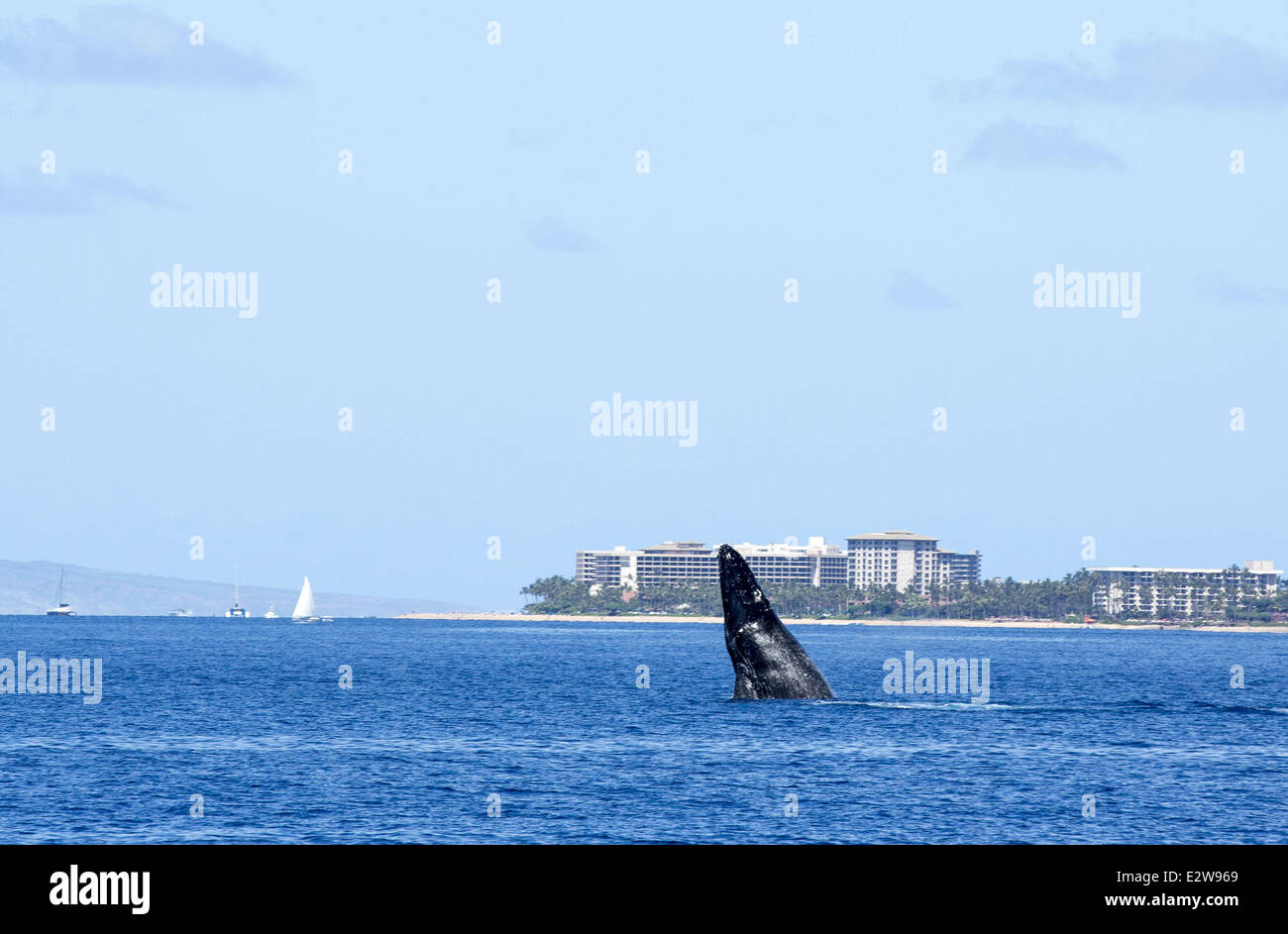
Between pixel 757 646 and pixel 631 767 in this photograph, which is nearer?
pixel 631 767

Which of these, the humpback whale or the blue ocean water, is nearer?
the blue ocean water

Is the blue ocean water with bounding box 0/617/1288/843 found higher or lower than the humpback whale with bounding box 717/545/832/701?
lower

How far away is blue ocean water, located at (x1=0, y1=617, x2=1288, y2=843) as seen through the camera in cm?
3394

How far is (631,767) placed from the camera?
44.7 meters

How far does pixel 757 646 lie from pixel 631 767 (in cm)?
1239

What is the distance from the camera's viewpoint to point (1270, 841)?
32.5 metres

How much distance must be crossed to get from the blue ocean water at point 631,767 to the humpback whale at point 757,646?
1.14 meters

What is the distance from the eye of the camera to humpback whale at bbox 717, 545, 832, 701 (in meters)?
51.2

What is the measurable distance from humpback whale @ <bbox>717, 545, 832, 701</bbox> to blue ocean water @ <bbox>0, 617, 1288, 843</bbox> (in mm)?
1137

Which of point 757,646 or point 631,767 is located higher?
point 757,646

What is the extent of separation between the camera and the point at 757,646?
56.0m

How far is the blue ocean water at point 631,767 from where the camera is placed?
111 feet

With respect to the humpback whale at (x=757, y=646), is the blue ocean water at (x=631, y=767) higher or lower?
lower
